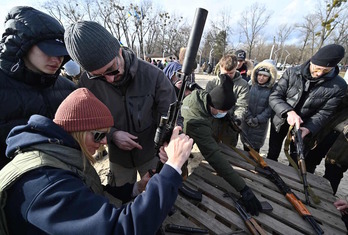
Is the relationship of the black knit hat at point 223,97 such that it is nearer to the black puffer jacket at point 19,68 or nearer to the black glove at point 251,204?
the black glove at point 251,204

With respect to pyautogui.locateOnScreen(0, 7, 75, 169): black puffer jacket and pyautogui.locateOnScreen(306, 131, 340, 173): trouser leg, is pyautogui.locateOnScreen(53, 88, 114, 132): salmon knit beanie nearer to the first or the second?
pyautogui.locateOnScreen(0, 7, 75, 169): black puffer jacket

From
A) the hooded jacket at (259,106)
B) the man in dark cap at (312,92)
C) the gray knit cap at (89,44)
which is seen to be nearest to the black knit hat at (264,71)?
the hooded jacket at (259,106)

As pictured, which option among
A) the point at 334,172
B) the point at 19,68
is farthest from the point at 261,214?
the point at 19,68

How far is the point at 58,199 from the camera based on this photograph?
773 millimetres

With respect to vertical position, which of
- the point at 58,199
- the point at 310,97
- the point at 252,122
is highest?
the point at 310,97

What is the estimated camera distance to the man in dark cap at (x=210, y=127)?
1.80 meters

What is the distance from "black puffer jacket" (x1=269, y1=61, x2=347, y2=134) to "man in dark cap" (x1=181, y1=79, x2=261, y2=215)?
4.18 feet

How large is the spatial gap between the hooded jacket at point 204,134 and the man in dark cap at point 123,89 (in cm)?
32

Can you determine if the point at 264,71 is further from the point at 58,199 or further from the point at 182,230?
the point at 58,199

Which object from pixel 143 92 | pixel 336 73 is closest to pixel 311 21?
pixel 336 73

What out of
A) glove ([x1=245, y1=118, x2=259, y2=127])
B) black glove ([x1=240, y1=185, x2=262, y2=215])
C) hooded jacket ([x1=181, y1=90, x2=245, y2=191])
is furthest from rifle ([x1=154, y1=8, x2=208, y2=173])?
glove ([x1=245, y1=118, x2=259, y2=127])

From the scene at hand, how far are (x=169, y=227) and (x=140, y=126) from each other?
3.28 feet

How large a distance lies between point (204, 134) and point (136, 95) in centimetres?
84

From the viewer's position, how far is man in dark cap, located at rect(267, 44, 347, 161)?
7.91 feet
